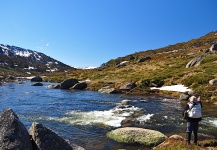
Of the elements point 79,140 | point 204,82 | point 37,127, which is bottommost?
point 79,140

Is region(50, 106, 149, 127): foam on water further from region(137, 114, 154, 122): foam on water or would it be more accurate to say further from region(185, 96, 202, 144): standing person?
region(185, 96, 202, 144): standing person

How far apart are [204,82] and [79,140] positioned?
3391 centimetres

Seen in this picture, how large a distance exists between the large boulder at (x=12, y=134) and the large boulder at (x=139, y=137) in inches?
289

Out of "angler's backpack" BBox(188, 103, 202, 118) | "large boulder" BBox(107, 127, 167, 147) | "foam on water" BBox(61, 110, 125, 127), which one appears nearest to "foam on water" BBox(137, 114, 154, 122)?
"foam on water" BBox(61, 110, 125, 127)

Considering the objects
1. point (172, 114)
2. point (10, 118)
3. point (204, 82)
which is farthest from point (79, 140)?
point (204, 82)

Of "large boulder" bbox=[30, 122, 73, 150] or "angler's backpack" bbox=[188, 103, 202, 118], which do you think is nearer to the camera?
"large boulder" bbox=[30, 122, 73, 150]

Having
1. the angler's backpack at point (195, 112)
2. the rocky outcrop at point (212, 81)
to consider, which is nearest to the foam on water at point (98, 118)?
the angler's backpack at point (195, 112)

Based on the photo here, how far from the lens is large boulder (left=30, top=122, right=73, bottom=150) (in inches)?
452

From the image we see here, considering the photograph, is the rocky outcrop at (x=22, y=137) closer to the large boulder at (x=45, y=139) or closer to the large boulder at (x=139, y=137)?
the large boulder at (x=45, y=139)

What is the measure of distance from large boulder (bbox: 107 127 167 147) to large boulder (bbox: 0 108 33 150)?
7.34 m

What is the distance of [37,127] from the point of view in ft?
38.5

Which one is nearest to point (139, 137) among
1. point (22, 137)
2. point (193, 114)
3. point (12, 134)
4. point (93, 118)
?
point (193, 114)

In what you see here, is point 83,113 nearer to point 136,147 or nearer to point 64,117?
point 64,117

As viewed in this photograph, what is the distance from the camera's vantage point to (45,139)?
11.6 m
